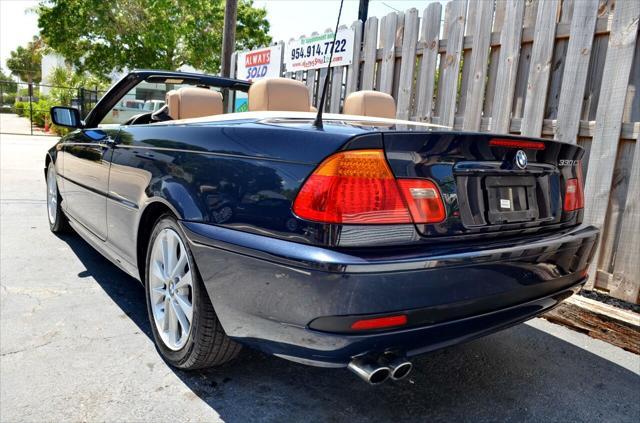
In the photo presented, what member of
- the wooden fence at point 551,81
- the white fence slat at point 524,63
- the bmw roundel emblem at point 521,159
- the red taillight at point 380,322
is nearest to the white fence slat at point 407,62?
the wooden fence at point 551,81

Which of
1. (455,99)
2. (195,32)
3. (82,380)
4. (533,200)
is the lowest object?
(82,380)

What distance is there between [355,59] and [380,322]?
467cm

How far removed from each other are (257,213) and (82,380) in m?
1.29

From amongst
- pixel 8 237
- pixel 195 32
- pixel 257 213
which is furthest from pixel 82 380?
pixel 195 32

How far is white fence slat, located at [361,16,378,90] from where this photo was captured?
5.56 metres

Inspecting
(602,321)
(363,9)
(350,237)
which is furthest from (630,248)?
(363,9)

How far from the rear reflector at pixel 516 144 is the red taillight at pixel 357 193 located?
0.49 m

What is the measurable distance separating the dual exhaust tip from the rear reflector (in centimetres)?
94

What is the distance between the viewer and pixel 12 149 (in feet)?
43.6

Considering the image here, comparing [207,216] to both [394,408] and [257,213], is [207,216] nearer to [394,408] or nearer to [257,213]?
[257,213]

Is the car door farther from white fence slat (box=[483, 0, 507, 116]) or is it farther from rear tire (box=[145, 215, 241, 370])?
white fence slat (box=[483, 0, 507, 116])

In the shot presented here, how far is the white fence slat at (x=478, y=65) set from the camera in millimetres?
4379

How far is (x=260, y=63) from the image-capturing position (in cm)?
801

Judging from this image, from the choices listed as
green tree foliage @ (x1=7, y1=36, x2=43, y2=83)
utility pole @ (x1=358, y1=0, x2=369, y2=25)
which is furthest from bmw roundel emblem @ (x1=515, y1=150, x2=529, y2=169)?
green tree foliage @ (x1=7, y1=36, x2=43, y2=83)
